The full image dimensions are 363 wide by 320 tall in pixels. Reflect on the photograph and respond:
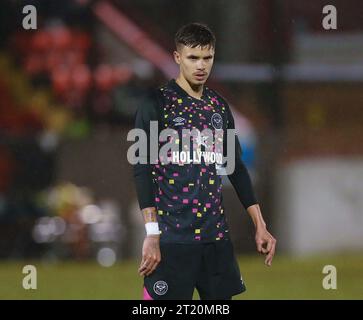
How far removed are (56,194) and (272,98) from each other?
4.24 m

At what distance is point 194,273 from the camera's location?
7.29m

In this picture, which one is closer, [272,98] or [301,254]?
[301,254]

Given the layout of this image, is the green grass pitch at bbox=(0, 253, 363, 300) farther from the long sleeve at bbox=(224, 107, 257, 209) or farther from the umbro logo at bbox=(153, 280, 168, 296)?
the umbro logo at bbox=(153, 280, 168, 296)

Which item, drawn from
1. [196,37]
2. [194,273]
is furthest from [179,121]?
[194,273]

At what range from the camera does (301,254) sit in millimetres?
19438

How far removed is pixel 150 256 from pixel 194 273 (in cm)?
36

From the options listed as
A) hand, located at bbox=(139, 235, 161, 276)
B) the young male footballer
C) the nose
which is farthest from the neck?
hand, located at bbox=(139, 235, 161, 276)

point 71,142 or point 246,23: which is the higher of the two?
point 246,23

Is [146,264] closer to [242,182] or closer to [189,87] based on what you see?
[242,182]

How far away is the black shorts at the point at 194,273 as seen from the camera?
7.23 metres
